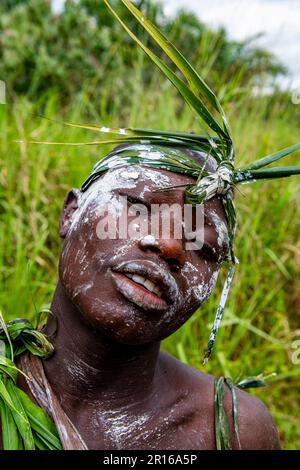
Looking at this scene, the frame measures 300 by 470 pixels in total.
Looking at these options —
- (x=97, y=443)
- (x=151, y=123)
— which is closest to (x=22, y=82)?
(x=151, y=123)

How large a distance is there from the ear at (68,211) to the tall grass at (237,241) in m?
1.34

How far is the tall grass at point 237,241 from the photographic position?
10.9ft

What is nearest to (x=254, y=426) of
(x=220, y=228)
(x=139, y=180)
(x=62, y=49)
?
(x=220, y=228)

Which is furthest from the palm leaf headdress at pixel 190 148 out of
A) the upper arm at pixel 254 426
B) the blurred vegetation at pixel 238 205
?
the blurred vegetation at pixel 238 205

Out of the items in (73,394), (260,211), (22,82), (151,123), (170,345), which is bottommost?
(170,345)

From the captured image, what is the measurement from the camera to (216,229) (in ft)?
5.47

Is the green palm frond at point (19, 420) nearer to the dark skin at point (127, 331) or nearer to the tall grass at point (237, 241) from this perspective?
the dark skin at point (127, 331)

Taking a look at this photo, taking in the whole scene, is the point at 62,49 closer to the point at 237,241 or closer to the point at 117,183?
the point at 237,241

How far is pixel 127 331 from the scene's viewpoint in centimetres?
149

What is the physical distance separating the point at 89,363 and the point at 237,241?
86.6 inches

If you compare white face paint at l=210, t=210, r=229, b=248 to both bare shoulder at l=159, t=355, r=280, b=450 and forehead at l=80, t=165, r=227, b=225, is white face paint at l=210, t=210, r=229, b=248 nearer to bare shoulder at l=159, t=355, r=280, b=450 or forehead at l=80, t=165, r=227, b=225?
forehead at l=80, t=165, r=227, b=225

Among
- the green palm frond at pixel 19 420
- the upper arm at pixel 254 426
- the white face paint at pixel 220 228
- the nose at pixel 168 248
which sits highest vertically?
the white face paint at pixel 220 228
